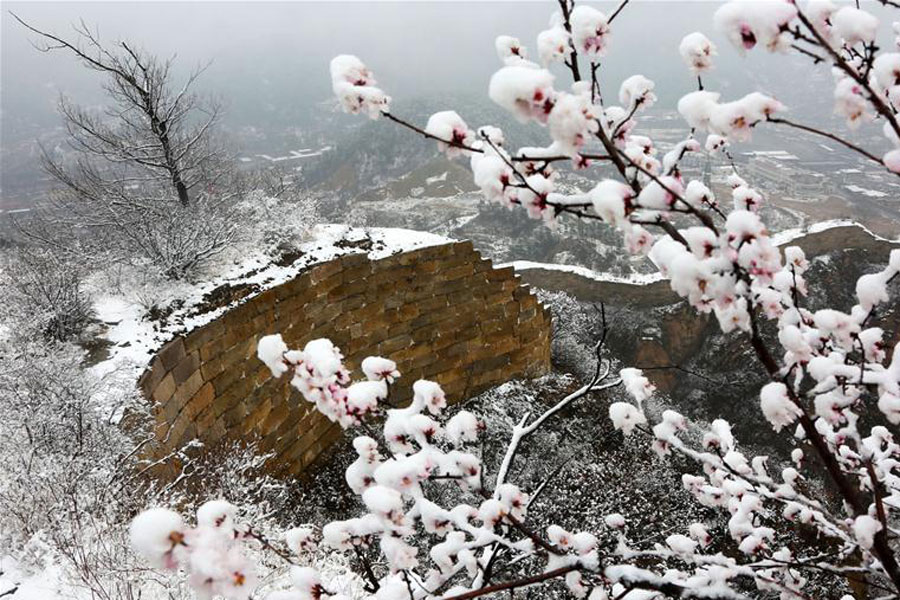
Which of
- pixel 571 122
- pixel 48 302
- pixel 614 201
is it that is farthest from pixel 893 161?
pixel 48 302

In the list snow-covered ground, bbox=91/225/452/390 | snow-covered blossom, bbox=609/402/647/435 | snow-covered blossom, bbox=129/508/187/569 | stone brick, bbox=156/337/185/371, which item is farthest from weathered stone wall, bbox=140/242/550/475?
snow-covered blossom, bbox=129/508/187/569

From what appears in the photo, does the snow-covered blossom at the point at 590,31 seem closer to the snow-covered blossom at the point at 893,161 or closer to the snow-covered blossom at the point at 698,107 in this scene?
the snow-covered blossom at the point at 698,107

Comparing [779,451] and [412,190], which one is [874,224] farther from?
[412,190]

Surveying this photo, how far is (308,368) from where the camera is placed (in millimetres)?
1930

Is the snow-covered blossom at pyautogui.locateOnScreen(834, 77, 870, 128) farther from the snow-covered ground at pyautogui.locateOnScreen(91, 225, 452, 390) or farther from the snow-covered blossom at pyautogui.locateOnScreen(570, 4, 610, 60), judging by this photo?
the snow-covered ground at pyautogui.locateOnScreen(91, 225, 452, 390)

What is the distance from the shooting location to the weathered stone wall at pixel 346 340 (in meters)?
5.54

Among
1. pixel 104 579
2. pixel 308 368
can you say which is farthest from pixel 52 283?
pixel 308 368

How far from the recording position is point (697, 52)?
68.8 inches

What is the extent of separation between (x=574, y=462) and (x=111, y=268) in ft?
20.4

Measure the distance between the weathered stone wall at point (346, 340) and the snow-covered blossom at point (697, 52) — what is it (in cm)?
486

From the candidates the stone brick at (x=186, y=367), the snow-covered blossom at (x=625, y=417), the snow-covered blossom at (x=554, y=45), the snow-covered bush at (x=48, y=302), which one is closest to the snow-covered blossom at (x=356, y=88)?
the snow-covered blossom at (x=554, y=45)

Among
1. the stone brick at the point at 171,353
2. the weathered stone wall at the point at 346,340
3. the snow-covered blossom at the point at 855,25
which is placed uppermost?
the snow-covered blossom at the point at 855,25

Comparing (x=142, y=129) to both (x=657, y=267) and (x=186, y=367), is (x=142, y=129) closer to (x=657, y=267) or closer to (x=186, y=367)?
(x=186, y=367)

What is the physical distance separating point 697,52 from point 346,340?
19.6 ft
